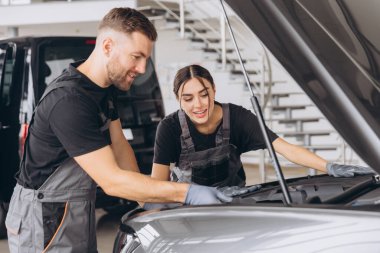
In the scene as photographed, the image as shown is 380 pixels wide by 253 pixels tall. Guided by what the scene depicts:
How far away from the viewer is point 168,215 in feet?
5.44

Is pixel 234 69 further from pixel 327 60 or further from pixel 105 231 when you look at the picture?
pixel 327 60

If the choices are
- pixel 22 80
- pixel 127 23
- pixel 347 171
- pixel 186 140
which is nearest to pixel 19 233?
pixel 127 23

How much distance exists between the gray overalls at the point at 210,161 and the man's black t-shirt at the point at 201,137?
0.08 feet

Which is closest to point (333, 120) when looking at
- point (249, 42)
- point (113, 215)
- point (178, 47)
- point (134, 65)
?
point (134, 65)

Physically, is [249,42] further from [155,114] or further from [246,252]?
[246,252]

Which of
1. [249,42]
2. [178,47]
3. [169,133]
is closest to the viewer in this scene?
[169,133]

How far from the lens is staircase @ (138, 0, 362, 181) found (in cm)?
869

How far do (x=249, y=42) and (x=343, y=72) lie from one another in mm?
9253

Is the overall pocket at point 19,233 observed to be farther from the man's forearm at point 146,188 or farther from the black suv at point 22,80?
the black suv at point 22,80

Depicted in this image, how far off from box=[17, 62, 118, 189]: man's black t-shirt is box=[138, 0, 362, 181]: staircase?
522 cm

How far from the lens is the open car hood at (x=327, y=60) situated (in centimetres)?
126

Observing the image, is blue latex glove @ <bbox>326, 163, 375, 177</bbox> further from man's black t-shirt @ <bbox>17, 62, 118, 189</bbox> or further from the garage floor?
the garage floor

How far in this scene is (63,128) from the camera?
2.01m

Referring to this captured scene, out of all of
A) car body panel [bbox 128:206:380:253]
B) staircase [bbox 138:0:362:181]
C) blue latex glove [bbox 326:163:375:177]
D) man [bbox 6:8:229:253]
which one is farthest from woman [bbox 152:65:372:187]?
staircase [bbox 138:0:362:181]
